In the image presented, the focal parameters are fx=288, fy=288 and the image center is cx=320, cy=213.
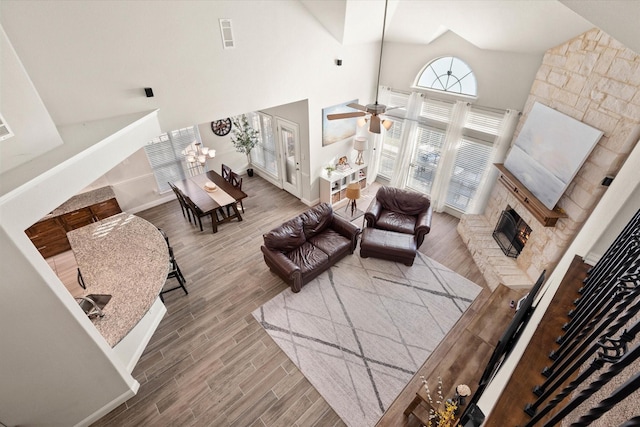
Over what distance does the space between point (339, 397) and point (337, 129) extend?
5496 mm

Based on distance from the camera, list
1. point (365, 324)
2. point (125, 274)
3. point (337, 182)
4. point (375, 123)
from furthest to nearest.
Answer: point (337, 182), point (365, 324), point (375, 123), point (125, 274)

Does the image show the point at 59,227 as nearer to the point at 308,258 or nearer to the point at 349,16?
the point at 308,258

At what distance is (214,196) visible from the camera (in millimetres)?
6730

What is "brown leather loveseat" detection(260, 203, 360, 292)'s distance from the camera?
16.5ft

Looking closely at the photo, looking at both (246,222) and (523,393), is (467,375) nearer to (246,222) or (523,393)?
(523,393)

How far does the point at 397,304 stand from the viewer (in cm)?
495

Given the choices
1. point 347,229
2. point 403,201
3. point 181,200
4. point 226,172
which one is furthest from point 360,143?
point 181,200

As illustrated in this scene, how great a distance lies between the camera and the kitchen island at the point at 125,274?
343cm

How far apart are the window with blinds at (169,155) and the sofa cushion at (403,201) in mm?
5204

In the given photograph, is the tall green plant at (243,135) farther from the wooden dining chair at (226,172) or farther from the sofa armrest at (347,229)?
the sofa armrest at (347,229)

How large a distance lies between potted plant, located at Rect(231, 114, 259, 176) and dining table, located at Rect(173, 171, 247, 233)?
50.7 inches

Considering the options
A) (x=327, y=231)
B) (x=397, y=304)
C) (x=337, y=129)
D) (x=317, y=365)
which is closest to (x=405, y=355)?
(x=397, y=304)

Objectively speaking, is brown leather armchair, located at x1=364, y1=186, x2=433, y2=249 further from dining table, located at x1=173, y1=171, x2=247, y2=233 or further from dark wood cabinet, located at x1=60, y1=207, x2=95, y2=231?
dark wood cabinet, located at x1=60, y1=207, x2=95, y2=231

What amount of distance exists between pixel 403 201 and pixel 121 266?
521 cm
